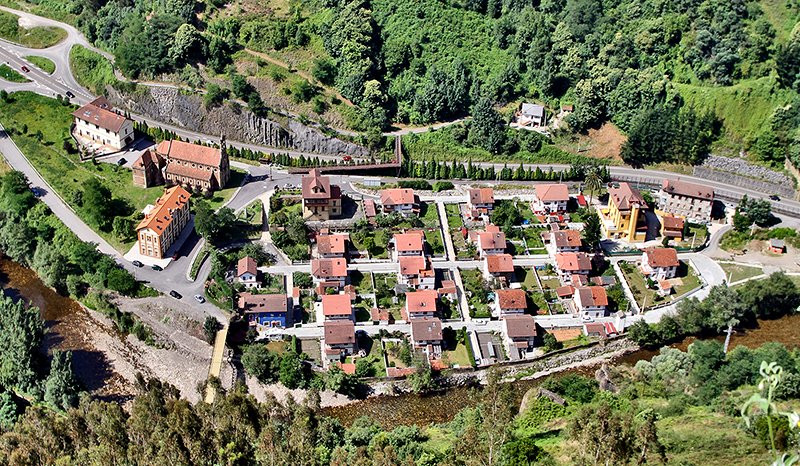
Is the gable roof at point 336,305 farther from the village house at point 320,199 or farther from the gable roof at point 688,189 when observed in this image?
the gable roof at point 688,189

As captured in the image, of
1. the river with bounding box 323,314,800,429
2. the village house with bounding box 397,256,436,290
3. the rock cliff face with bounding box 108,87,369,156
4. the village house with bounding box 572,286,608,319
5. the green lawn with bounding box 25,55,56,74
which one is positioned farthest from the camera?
the green lawn with bounding box 25,55,56,74

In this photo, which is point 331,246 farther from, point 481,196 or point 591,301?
point 591,301

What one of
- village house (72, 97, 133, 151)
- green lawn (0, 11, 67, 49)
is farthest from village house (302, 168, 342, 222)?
green lawn (0, 11, 67, 49)

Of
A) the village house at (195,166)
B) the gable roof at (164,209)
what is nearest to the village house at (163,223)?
the gable roof at (164,209)

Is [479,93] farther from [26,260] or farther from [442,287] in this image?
[26,260]

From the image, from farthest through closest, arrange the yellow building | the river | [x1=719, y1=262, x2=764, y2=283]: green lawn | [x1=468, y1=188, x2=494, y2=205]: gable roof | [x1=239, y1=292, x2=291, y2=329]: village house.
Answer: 1. [x1=468, y1=188, x2=494, y2=205]: gable roof
2. the yellow building
3. [x1=719, y1=262, x2=764, y2=283]: green lawn
4. [x1=239, y1=292, x2=291, y2=329]: village house
5. the river

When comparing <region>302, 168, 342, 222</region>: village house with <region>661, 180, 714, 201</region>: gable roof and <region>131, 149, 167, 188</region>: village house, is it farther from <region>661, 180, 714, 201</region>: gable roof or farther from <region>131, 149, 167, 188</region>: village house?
<region>661, 180, 714, 201</region>: gable roof

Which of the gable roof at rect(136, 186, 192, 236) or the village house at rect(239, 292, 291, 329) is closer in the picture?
the village house at rect(239, 292, 291, 329)

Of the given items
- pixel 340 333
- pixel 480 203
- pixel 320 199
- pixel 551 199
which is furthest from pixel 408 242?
pixel 551 199
